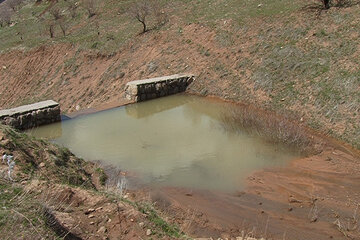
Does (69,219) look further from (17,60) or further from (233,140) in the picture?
(17,60)

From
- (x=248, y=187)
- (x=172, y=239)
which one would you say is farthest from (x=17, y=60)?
(x=172, y=239)

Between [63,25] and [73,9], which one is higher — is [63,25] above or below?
below

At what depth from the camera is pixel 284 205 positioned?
7984 mm

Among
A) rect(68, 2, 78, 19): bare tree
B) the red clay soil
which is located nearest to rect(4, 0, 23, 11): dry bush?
rect(68, 2, 78, 19): bare tree

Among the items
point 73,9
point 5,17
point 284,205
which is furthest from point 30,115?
point 5,17

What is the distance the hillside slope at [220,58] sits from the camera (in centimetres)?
1339

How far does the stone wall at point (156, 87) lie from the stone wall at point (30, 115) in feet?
11.5

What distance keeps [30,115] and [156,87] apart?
220 inches

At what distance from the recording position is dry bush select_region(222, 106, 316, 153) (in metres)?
10.8

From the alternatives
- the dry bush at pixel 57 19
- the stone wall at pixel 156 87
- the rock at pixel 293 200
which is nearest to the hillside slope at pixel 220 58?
the stone wall at pixel 156 87

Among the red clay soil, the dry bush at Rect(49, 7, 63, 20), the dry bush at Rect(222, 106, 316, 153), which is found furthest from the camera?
the dry bush at Rect(49, 7, 63, 20)

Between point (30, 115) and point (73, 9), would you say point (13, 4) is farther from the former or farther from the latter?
point (30, 115)

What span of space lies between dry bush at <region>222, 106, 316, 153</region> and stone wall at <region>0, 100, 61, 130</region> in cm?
664

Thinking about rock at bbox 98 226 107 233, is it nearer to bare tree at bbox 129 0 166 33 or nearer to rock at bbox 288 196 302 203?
rock at bbox 288 196 302 203
